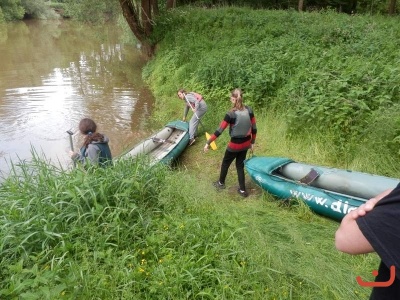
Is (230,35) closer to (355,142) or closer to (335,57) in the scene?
(335,57)

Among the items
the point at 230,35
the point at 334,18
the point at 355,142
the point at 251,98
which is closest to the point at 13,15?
the point at 230,35

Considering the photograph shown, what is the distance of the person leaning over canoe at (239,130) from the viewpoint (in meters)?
4.94

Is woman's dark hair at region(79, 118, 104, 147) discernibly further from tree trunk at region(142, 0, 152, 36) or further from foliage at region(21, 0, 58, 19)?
foliage at region(21, 0, 58, 19)

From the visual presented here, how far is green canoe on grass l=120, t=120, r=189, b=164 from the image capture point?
6.47 m

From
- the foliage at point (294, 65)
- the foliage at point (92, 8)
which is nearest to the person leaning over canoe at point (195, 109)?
the foliage at point (294, 65)

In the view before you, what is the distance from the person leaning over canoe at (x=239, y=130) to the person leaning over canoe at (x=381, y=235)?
153 inches

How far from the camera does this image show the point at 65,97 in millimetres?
11648

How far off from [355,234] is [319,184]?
3817mm

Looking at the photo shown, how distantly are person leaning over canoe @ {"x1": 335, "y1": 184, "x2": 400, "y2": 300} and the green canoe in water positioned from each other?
323 centimetres

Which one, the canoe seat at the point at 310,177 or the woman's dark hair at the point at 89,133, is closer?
the woman's dark hair at the point at 89,133

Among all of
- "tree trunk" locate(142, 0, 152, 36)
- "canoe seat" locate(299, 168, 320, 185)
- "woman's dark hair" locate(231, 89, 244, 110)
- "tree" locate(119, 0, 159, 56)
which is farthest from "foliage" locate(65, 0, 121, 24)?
"canoe seat" locate(299, 168, 320, 185)

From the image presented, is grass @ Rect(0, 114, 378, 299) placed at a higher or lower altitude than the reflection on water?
higher

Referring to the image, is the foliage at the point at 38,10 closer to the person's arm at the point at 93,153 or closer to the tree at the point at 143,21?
the tree at the point at 143,21

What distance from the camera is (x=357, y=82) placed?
6113 millimetres
